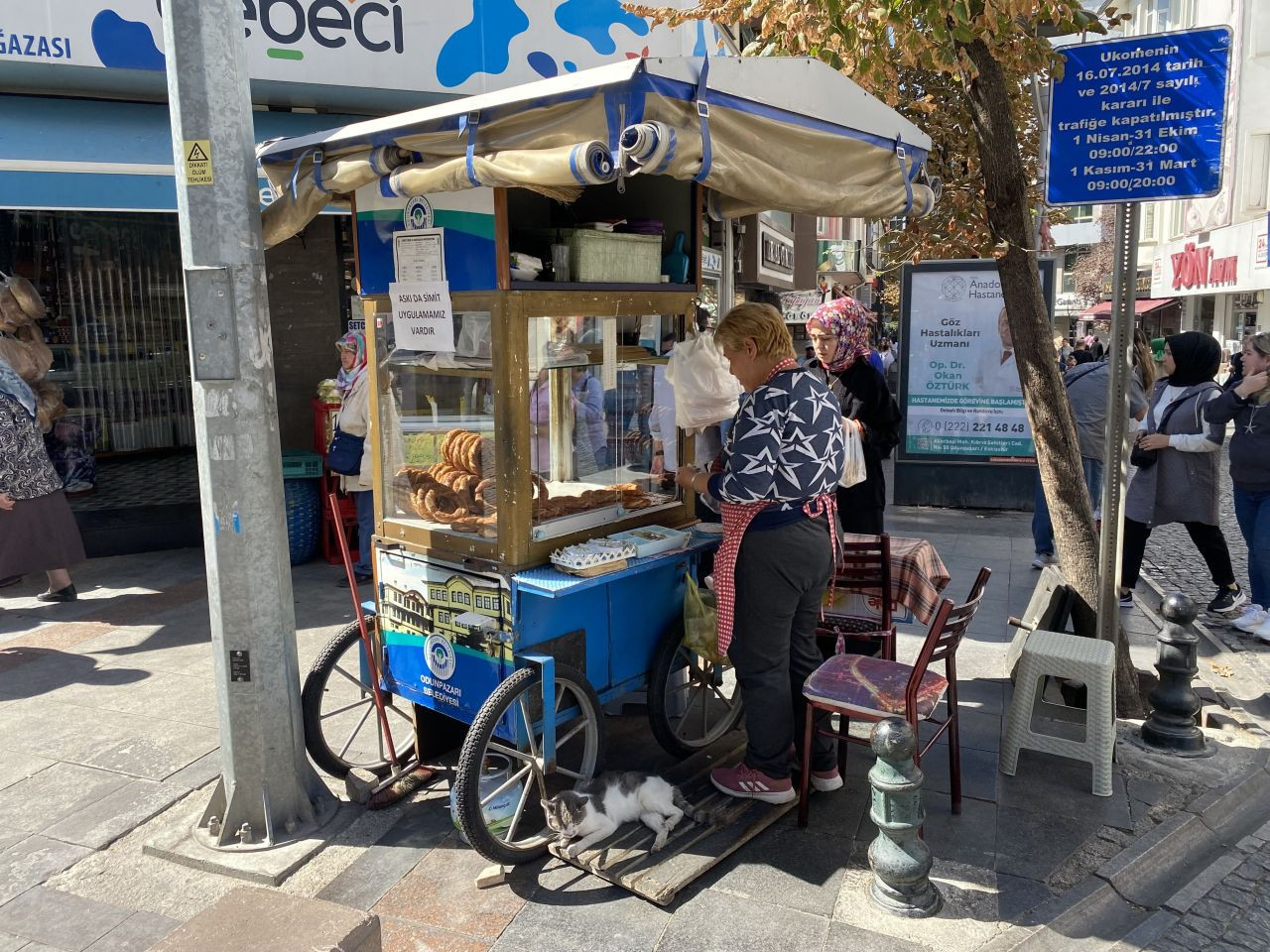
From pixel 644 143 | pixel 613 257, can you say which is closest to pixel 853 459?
pixel 613 257

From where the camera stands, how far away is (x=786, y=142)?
3.33m

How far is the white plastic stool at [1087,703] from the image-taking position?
397 cm

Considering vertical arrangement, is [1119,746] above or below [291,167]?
below

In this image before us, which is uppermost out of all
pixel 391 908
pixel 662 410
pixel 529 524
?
pixel 662 410

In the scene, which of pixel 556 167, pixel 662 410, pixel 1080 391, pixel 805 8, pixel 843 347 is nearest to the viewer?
pixel 556 167

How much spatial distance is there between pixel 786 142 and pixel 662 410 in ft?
4.32

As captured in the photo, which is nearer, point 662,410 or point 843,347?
point 662,410

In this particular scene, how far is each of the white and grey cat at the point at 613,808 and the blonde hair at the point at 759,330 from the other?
1641 mm

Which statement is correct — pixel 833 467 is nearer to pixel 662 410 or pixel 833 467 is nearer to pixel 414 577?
pixel 662 410

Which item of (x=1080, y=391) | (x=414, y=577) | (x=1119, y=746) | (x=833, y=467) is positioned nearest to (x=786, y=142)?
(x=833, y=467)

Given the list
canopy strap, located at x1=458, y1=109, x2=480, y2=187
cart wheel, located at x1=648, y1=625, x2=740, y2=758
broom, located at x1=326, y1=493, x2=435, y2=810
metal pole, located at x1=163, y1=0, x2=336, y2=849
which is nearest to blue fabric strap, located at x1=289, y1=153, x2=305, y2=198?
metal pole, located at x1=163, y1=0, x2=336, y2=849

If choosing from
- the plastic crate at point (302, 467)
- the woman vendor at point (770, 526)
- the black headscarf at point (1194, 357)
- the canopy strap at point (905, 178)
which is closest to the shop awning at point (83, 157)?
the plastic crate at point (302, 467)

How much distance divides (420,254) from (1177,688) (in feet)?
12.0

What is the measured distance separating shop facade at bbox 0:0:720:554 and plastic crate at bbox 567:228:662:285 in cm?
327
